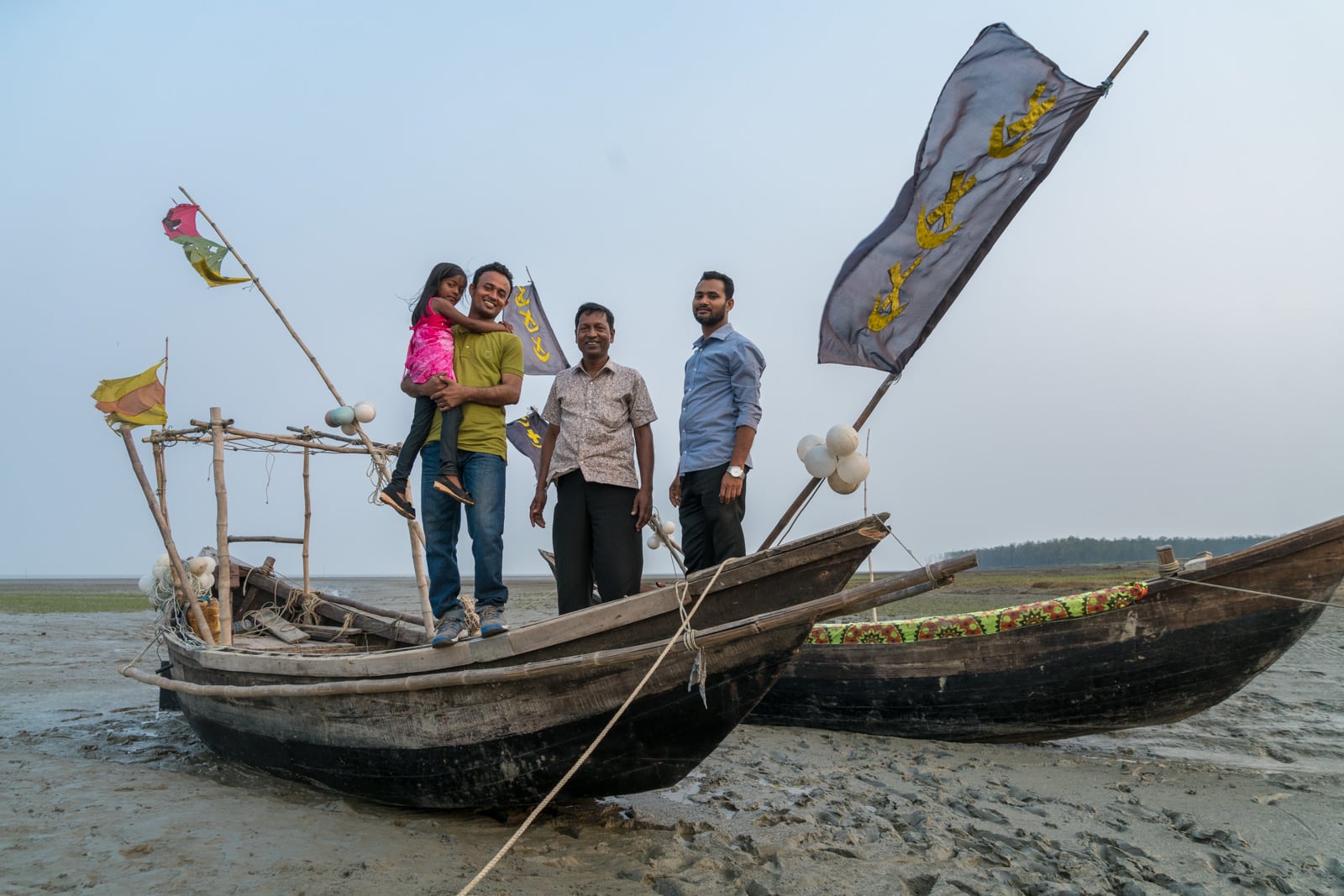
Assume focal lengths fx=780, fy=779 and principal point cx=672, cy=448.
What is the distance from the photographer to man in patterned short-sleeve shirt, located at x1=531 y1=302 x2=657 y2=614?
388 centimetres

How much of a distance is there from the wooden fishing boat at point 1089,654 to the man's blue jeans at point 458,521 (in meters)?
2.44

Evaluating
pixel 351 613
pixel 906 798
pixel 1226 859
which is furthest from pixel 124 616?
pixel 1226 859

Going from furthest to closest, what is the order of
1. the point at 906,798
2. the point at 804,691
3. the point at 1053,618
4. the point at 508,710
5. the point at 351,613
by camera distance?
the point at 351,613 → the point at 804,691 → the point at 1053,618 → the point at 906,798 → the point at 508,710

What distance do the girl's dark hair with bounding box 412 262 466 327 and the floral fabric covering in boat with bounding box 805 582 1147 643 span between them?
3.13 metres

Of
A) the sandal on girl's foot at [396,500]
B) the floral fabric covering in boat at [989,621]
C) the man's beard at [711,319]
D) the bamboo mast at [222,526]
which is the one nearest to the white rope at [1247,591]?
the floral fabric covering in boat at [989,621]

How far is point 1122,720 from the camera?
5402 mm

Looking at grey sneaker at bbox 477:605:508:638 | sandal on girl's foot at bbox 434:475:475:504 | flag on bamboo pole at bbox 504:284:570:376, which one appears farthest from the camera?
flag on bamboo pole at bbox 504:284:570:376

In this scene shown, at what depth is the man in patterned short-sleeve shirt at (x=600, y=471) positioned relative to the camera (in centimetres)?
388

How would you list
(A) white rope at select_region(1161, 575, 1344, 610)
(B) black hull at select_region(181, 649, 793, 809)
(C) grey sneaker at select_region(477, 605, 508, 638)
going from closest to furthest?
(B) black hull at select_region(181, 649, 793, 809) → (C) grey sneaker at select_region(477, 605, 508, 638) → (A) white rope at select_region(1161, 575, 1344, 610)

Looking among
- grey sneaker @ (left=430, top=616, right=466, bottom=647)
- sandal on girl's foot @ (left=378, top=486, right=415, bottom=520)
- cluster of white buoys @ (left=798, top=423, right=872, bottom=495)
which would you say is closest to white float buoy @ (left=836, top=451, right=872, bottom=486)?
cluster of white buoys @ (left=798, top=423, right=872, bottom=495)

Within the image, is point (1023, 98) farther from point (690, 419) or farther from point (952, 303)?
point (690, 419)

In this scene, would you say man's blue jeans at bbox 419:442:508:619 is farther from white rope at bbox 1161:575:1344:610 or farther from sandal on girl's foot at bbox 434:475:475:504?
white rope at bbox 1161:575:1344:610

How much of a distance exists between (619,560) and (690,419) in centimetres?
86

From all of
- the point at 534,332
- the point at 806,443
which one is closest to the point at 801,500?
the point at 806,443
